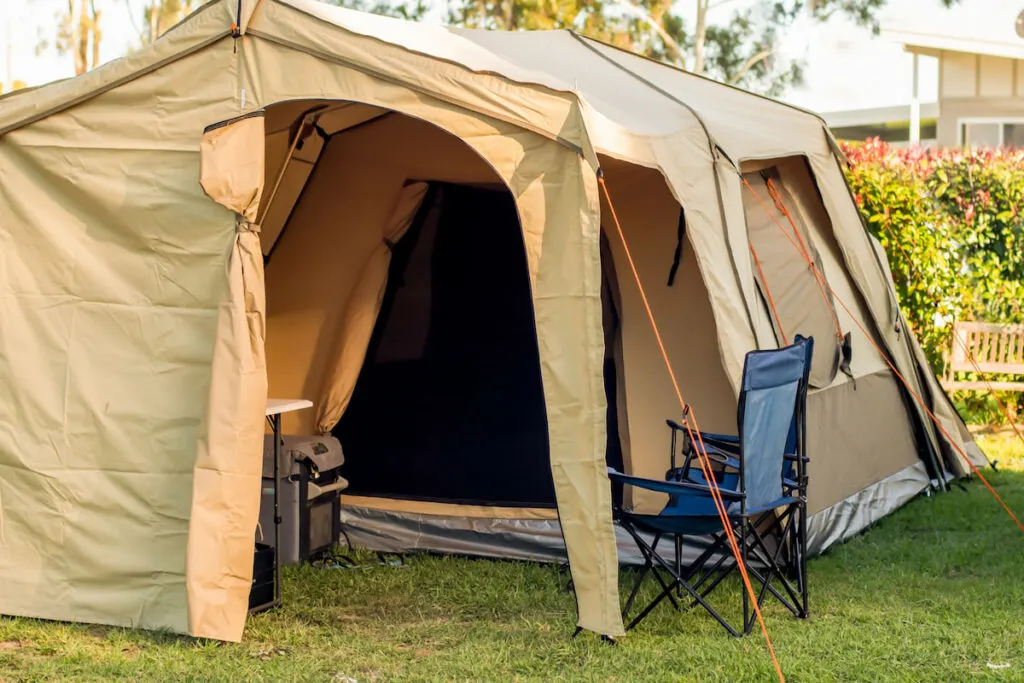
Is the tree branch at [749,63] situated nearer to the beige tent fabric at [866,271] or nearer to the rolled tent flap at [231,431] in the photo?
the beige tent fabric at [866,271]

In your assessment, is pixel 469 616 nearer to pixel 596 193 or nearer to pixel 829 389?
pixel 596 193

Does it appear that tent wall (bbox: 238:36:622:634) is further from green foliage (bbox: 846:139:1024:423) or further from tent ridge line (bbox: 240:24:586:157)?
green foliage (bbox: 846:139:1024:423)

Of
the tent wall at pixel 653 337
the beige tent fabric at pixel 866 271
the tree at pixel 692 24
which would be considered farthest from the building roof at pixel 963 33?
the tent wall at pixel 653 337

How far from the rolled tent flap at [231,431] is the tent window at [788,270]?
206 cm

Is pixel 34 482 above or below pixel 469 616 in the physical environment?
above

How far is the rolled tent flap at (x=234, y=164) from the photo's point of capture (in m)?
3.86

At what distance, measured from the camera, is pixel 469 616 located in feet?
13.8

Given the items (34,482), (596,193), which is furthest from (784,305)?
(34,482)

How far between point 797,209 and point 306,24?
263 centimetres

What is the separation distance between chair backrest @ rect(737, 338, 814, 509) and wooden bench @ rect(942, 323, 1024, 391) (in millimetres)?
4129

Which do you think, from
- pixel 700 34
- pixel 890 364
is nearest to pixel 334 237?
pixel 890 364

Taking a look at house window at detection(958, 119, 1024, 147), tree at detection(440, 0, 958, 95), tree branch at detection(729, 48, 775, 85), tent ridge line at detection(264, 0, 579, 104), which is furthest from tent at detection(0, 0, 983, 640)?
tree branch at detection(729, 48, 775, 85)

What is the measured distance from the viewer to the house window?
1291 cm

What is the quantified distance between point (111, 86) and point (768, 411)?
2335 millimetres
